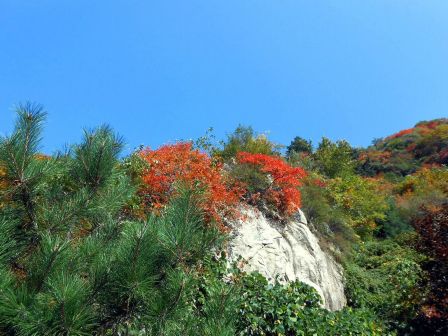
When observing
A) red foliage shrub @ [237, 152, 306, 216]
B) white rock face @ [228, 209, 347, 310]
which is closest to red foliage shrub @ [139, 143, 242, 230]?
white rock face @ [228, 209, 347, 310]

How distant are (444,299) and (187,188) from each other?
20.1 ft

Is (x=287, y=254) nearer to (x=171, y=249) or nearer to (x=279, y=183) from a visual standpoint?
(x=279, y=183)

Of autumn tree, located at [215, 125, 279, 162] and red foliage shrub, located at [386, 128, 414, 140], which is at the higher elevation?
red foliage shrub, located at [386, 128, 414, 140]

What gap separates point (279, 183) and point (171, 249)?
708 cm

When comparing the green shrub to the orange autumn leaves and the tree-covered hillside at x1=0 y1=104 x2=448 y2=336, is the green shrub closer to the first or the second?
the tree-covered hillside at x1=0 y1=104 x2=448 y2=336

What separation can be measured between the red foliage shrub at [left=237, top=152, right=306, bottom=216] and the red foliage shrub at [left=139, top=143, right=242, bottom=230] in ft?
2.74

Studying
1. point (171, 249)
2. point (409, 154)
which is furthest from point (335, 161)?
point (171, 249)

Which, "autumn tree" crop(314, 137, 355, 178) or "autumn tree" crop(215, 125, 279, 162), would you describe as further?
"autumn tree" crop(314, 137, 355, 178)

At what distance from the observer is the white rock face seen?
26.9ft

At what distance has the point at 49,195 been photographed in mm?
3576

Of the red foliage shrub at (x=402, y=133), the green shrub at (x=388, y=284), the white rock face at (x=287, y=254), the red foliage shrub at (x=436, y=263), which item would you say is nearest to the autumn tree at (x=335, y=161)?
the green shrub at (x=388, y=284)

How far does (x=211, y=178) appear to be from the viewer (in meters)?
8.49

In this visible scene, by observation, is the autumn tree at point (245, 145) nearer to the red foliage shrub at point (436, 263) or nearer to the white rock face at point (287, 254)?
the white rock face at point (287, 254)

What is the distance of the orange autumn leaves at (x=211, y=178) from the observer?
8062 millimetres
